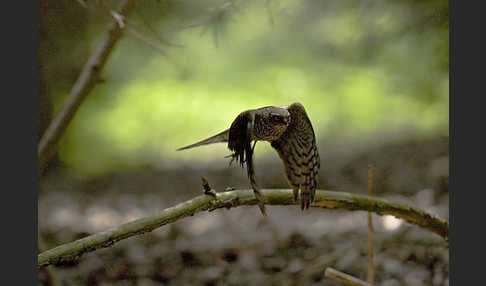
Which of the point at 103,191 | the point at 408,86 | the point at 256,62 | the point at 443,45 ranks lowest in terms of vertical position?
the point at 103,191

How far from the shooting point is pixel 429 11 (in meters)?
1.20

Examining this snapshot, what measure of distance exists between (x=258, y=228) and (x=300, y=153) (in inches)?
8.5

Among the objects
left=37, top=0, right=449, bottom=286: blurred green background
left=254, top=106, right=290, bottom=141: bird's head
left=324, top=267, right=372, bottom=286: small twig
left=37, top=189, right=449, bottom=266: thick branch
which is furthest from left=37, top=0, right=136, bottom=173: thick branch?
left=324, top=267, right=372, bottom=286: small twig

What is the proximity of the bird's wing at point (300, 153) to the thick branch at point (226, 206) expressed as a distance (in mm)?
25

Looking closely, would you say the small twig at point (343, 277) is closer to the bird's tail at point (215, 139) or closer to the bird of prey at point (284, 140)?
the bird of prey at point (284, 140)

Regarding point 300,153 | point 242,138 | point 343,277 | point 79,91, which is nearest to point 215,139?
point 242,138

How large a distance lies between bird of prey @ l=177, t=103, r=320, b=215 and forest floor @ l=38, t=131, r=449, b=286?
3 cm

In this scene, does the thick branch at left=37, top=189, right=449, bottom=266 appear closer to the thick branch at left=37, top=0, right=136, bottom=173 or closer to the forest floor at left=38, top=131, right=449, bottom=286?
the forest floor at left=38, top=131, right=449, bottom=286

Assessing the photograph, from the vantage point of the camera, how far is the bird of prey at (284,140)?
96 centimetres

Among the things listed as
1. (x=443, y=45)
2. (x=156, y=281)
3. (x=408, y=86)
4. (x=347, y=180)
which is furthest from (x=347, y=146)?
(x=156, y=281)

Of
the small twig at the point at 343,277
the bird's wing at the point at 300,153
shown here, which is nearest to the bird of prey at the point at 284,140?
the bird's wing at the point at 300,153

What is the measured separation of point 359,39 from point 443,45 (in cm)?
22

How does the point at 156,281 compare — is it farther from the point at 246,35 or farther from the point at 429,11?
the point at 429,11

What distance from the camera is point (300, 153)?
40.7 inches
